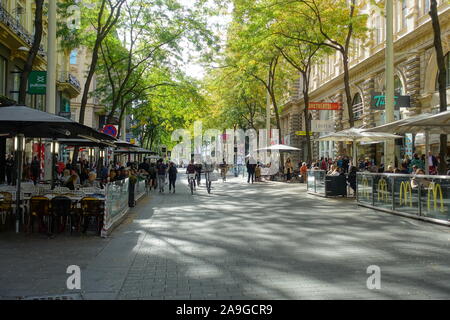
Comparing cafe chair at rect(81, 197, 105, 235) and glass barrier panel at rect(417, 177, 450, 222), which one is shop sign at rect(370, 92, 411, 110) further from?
cafe chair at rect(81, 197, 105, 235)

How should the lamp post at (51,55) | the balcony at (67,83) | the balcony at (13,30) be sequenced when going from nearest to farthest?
the lamp post at (51,55)
the balcony at (13,30)
the balcony at (67,83)

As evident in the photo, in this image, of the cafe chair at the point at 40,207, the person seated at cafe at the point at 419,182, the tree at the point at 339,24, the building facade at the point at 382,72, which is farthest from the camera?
the building facade at the point at 382,72

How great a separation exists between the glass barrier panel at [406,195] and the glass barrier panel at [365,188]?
1.80 metres

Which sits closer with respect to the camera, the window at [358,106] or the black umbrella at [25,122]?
the black umbrella at [25,122]

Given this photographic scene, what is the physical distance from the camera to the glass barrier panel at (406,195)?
11820 millimetres

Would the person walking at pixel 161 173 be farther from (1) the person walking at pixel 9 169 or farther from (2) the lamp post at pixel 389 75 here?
(2) the lamp post at pixel 389 75

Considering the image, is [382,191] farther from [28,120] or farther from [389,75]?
[28,120]

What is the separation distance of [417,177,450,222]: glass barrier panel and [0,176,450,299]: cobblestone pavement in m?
0.38

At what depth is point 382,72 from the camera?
30.3 m

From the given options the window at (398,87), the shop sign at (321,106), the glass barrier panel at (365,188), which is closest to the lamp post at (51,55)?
the glass barrier panel at (365,188)

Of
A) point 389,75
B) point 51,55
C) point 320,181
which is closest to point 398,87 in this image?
point 320,181

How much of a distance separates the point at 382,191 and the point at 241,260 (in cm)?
822
